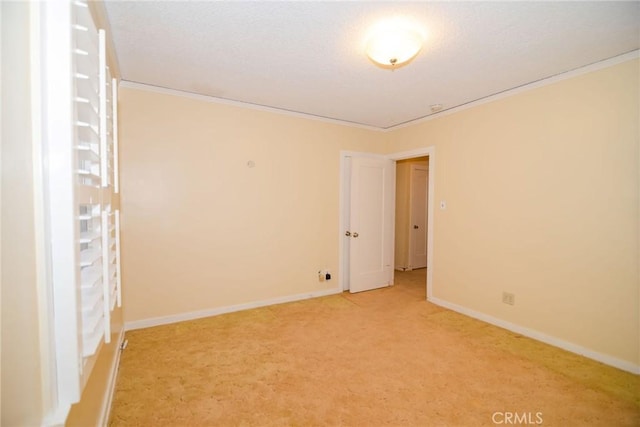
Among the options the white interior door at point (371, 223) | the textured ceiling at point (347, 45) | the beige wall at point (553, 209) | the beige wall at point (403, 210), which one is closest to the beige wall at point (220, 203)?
the white interior door at point (371, 223)

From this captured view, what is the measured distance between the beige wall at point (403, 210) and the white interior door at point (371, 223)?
120 cm

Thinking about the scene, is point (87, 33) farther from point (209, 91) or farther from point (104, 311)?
point (209, 91)

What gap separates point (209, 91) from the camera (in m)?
3.26

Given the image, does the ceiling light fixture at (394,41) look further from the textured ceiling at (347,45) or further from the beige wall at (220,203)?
the beige wall at (220,203)

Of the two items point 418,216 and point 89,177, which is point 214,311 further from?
point 418,216

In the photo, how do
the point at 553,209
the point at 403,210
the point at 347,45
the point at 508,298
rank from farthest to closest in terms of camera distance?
the point at 403,210 → the point at 508,298 → the point at 553,209 → the point at 347,45

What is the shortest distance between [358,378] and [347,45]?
2.62 meters

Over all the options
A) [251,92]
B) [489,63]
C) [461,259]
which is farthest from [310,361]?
[489,63]

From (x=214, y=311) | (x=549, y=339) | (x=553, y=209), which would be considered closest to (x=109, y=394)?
(x=214, y=311)

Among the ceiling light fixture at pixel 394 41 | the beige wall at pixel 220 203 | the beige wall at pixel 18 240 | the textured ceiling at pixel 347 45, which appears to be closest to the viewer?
the beige wall at pixel 18 240

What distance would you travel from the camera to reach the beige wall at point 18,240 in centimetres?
77

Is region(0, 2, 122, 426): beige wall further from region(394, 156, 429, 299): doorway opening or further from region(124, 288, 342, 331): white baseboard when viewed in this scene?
region(394, 156, 429, 299): doorway opening

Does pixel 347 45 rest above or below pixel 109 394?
above

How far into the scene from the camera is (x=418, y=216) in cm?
613
